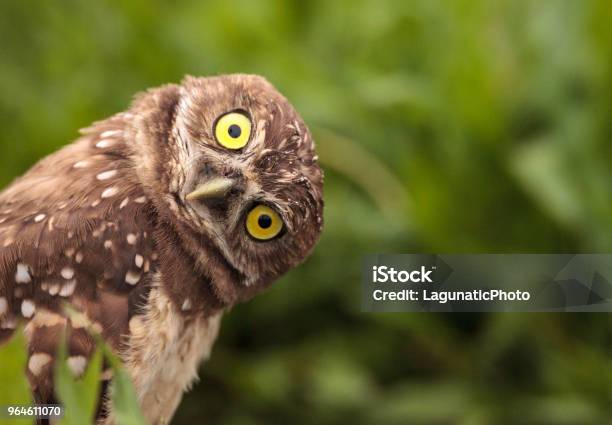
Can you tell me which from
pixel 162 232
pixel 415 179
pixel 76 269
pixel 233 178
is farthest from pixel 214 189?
pixel 415 179

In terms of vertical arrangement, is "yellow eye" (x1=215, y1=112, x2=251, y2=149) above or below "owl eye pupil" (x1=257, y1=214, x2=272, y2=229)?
above

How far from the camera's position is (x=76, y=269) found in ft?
4.64

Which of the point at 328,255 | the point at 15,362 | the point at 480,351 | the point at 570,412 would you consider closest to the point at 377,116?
the point at 328,255

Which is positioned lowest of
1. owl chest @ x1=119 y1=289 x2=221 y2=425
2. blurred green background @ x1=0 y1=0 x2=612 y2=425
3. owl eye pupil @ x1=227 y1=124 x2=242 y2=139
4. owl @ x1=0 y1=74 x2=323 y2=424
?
owl chest @ x1=119 y1=289 x2=221 y2=425

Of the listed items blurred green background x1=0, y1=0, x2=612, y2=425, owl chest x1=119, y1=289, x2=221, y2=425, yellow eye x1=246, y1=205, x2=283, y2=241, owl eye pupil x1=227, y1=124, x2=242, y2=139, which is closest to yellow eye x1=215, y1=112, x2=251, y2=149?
owl eye pupil x1=227, y1=124, x2=242, y2=139

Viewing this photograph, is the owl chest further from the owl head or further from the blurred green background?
the blurred green background

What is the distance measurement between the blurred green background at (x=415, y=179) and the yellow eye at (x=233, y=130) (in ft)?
2.93

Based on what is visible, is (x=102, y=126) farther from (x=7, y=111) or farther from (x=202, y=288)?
(x=7, y=111)

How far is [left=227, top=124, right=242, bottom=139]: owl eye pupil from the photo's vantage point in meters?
1.41

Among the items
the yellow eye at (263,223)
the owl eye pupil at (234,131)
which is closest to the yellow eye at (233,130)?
the owl eye pupil at (234,131)

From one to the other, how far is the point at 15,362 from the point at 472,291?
86 cm

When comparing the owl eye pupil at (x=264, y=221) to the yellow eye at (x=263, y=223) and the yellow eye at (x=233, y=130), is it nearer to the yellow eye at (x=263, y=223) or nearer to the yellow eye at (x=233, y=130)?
the yellow eye at (x=263, y=223)

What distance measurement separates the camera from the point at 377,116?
268 centimetres

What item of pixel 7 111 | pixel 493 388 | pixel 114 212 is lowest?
pixel 114 212
